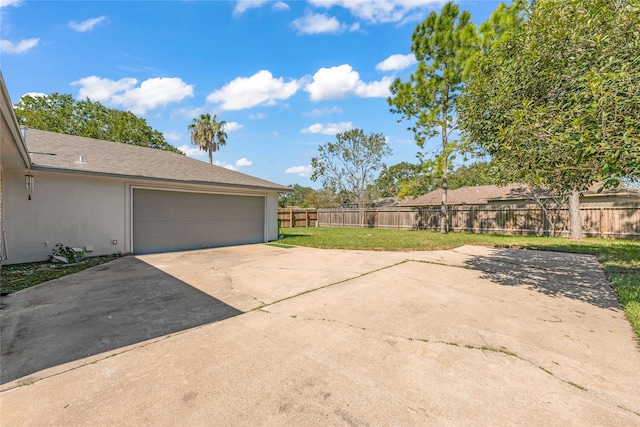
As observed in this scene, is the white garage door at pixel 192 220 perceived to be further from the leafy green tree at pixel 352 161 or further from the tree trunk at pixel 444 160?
the leafy green tree at pixel 352 161

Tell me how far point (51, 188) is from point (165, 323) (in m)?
6.49

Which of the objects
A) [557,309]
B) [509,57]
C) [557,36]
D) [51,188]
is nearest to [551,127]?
[557,36]

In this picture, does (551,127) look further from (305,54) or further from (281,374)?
(305,54)

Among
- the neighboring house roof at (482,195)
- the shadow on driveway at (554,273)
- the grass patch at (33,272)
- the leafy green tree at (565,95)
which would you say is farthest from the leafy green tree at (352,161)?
the grass patch at (33,272)

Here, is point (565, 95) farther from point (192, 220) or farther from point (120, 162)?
point (120, 162)

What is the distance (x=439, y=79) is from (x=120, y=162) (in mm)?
16271

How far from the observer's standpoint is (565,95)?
369 cm

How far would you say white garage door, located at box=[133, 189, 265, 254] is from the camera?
8.45m

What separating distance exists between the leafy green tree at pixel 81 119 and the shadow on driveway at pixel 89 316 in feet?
77.1

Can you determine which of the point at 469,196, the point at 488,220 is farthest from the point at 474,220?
the point at 469,196

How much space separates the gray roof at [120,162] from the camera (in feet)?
24.1

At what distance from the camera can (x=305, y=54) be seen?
41.7 ft

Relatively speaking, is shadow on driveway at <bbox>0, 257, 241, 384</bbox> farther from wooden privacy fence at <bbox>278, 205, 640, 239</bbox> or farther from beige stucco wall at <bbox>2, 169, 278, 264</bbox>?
wooden privacy fence at <bbox>278, 205, 640, 239</bbox>

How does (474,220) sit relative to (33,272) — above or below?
above
